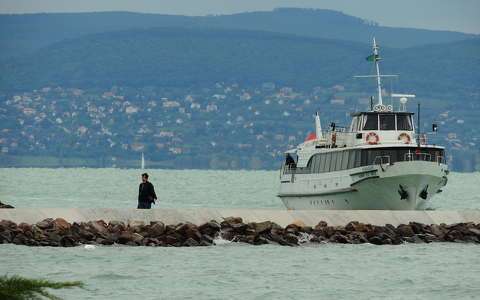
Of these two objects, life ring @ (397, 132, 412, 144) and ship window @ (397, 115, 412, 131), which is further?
ship window @ (397, 115, 412, 131)

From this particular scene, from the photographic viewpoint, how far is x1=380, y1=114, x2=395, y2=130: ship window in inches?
1768

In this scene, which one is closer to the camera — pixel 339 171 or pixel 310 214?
pixel 310 214

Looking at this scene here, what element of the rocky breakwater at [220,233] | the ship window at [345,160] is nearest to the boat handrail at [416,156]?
the ship window at [345,160]

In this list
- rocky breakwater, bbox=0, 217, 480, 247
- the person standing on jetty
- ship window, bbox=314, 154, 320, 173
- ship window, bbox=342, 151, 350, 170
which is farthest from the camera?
ship window, bbox=314, 154, 320, 173

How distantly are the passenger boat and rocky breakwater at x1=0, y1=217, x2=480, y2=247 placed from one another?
12.0m

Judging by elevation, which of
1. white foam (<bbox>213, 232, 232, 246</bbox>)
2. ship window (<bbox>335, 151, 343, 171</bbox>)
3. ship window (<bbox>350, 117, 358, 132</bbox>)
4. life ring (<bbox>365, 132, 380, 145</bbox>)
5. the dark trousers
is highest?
ship window (<bbox>350, 117, 358, 132</bbox>)

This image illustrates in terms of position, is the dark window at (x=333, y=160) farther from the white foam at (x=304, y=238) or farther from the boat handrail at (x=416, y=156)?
the white foam at (x=304, y=238)

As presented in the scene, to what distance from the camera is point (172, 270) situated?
23141mm

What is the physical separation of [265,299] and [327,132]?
1125 inches

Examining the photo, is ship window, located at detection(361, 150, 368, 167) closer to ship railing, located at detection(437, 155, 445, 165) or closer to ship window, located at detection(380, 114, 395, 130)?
ship window, located at detection(380, 114, 395, 130)

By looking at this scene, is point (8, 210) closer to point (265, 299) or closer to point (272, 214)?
point (272, 214)

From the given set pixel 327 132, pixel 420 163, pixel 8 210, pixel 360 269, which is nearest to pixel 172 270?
pixel 360 269

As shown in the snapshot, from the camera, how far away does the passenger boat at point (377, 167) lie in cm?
4291

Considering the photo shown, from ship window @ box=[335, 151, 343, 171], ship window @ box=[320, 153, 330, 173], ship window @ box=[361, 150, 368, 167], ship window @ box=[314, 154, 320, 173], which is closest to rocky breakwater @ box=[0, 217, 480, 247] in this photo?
ship window @ box=[361, 150, 368, 167]
